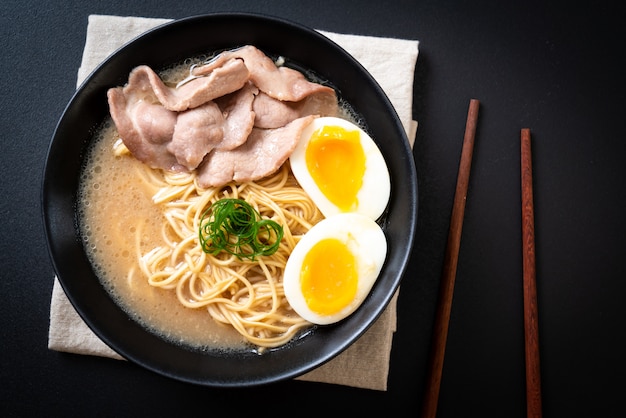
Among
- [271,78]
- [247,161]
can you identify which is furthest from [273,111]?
[247,161]

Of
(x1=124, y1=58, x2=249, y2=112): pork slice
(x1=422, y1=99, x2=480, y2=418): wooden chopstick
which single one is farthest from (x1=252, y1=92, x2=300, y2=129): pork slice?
(x1=422, y1=99, x2=480, y2=418): wooden chopstick

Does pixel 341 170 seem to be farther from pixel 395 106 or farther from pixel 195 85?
pixel 195 85

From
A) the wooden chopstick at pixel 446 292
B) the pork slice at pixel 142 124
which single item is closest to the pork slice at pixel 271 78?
the pork slice at pixel 142 124

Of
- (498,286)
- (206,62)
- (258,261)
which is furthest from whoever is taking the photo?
(498,286)

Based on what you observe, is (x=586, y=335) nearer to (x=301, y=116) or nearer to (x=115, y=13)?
Answer: (x=301, y=116)

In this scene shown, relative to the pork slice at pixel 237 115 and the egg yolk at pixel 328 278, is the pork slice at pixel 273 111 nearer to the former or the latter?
the pork slice at pixel 237 115

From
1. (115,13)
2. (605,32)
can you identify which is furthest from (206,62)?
(605,32)
